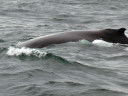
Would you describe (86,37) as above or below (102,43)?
above

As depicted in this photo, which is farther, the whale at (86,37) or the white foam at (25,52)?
the whale at (86,37)

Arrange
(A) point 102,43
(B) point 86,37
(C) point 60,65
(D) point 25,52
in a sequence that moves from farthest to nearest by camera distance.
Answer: (B) point 86,37, (A) point 102,43, (D) point 25,52, (C) point 60,65

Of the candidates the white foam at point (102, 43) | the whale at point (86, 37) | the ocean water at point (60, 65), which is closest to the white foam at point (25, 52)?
the ocean water at point (60, 65)

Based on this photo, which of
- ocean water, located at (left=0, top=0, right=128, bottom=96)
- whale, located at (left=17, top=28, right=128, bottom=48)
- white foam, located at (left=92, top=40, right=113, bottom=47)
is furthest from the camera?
whale, located at (left=17, top=28, right=128, bottom=48)

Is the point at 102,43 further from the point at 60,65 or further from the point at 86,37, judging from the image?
the point at 60,65

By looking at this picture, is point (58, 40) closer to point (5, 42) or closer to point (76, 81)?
point (5, 42)

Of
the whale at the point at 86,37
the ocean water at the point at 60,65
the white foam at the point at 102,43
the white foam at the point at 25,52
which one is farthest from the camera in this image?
the whale at the point at 86,37

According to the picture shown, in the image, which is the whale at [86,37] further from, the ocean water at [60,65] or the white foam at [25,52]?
the white foam at [25,52]

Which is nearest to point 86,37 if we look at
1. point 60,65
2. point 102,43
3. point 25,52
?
point 102,43

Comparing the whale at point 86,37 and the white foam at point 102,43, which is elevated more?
the whale at point 86,37

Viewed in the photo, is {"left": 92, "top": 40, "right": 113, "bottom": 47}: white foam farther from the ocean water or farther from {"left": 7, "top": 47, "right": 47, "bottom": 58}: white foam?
{"left": 7, "top": 47, "right": 47, "bottom": 58}: white foam

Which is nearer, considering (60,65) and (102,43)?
(60,65)

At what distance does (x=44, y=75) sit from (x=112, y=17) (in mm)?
18465

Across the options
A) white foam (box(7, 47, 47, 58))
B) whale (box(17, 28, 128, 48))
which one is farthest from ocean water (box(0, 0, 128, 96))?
whale (box(17, 28, 128, 48))
